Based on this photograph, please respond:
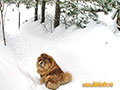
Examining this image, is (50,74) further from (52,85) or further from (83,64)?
(83,64)

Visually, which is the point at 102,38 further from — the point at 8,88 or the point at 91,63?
the point at 8,88

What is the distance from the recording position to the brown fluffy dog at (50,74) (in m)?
3.56

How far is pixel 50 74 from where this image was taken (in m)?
3.68

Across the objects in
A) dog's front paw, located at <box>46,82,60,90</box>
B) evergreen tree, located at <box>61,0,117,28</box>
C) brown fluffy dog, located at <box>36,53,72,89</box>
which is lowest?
dog's front paw, located at <box>46,82,60,90</box>

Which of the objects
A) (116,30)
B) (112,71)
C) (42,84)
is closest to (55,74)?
(42,84)

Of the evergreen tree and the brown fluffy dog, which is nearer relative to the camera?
the brown fluffy dog

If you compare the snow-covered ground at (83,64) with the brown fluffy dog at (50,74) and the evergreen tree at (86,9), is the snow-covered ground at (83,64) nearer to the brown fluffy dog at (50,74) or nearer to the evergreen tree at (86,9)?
the brown fluffy dog at (50,74)

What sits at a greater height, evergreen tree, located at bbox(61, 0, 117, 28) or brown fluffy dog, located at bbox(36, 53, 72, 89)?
evergreen tree, located at bbox(61, 0, 117, 28)

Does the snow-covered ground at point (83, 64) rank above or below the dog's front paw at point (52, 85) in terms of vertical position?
above

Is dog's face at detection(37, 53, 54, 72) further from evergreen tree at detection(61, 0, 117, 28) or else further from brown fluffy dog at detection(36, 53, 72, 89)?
evergreen tree at detection(61, 0, 117, 28)

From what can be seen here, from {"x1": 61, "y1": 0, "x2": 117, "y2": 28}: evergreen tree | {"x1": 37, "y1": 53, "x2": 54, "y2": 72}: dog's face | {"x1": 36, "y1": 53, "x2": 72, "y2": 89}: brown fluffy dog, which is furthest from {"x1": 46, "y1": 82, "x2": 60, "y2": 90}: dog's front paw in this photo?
{"x1": 61, "y1": 0, "x2": 117, "y2": 28}: evergreen tree

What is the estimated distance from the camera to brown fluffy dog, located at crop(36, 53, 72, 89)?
140 inches

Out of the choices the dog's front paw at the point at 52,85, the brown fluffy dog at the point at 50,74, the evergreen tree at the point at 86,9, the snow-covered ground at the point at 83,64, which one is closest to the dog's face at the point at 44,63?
the brown fluffy dog at the point at 50,74

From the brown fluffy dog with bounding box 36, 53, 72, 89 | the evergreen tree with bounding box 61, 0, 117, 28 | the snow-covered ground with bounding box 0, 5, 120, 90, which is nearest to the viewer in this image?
the snow-covered ground with bounding box 0, 5, 120, 90
